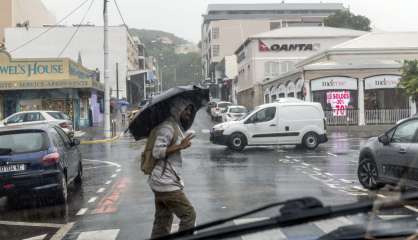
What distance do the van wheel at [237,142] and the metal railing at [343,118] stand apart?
14231mm

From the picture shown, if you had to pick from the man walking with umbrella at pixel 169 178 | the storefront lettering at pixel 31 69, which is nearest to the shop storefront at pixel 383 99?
the storefront lettering at pixel 31 69

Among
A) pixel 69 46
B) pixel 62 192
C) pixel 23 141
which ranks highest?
pixel 69 46

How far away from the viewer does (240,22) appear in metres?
105

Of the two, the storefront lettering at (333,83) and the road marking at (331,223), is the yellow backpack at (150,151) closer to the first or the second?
the road marking at (331,223)

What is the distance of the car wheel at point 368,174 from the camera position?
37.5 feet

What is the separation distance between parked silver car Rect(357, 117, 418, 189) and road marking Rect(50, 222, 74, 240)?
5.10 m

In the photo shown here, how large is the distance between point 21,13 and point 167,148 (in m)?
75.5

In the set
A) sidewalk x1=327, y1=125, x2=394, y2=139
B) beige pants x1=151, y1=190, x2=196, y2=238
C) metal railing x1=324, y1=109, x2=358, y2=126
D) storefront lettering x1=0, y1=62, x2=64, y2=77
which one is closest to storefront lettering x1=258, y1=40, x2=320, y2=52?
metal railing x1=324, y1=109, x2=358, y2=126

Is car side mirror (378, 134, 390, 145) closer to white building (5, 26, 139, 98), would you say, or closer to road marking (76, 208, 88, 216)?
road marking (76, 208, 88, 216)

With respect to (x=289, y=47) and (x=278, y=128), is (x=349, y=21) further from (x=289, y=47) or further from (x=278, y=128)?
(x=278, y=128)

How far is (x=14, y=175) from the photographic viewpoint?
10359 mm

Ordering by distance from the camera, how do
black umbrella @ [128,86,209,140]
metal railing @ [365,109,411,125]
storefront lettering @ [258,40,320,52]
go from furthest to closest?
storefront lettering @ [258,40,320,52] → metal railing @ [365,109,411,125] → black umbrella @ [128,86,209,140]

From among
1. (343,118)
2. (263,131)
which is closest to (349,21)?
(343,118)

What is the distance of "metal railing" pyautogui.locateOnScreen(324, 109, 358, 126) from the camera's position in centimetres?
3503
